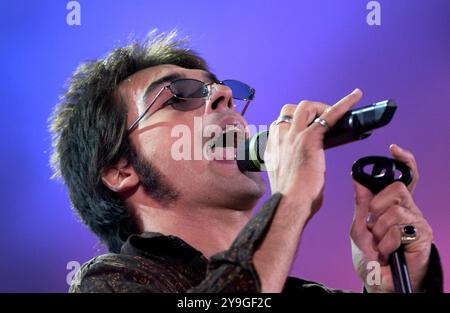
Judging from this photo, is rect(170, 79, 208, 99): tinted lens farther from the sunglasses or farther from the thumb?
the thumb

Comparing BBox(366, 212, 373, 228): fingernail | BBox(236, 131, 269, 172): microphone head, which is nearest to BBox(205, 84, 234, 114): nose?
BBox(236, 131, 269, 172): microphone head

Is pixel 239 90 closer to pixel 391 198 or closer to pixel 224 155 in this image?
pixel 224 155

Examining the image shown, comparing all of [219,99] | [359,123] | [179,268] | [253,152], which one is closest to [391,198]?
[359,123]

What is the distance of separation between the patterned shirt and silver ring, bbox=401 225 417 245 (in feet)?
0.59

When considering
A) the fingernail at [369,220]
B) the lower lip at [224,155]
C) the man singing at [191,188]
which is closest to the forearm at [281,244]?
the man singing at [191,188]

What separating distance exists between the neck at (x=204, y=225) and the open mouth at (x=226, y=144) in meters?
0.14

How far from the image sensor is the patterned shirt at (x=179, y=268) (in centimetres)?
100

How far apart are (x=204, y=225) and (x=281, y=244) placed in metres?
0.57

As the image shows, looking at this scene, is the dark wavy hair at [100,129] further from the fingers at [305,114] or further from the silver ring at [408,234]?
the silver ring at [408,234]

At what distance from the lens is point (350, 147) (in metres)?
2.20
